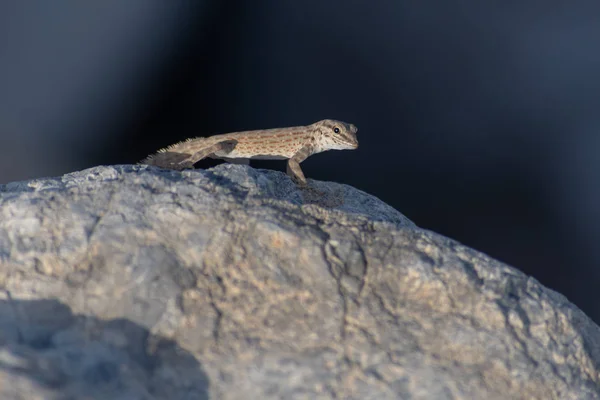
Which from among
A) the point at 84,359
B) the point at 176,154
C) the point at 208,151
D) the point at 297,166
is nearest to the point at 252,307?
the point at 84,359

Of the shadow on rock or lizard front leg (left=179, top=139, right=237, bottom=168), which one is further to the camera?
lizard front leg (left=179, top=139, right=237, bottom=168)

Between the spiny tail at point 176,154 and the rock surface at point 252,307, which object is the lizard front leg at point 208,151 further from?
the rock surface at point 252,307

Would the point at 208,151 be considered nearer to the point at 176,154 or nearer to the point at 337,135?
the point at 176,154

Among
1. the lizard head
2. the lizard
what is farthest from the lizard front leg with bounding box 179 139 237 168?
the lizard head

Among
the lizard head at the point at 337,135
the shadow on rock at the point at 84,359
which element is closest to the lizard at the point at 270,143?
the lizard head at the point at 337,135

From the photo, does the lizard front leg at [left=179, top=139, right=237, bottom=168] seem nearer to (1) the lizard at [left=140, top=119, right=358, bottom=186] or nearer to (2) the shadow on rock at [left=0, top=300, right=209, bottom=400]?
(1) the lizard at [left=140, top=119, right=358, bottom=186]

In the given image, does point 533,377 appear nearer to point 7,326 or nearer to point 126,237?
point 126,237
